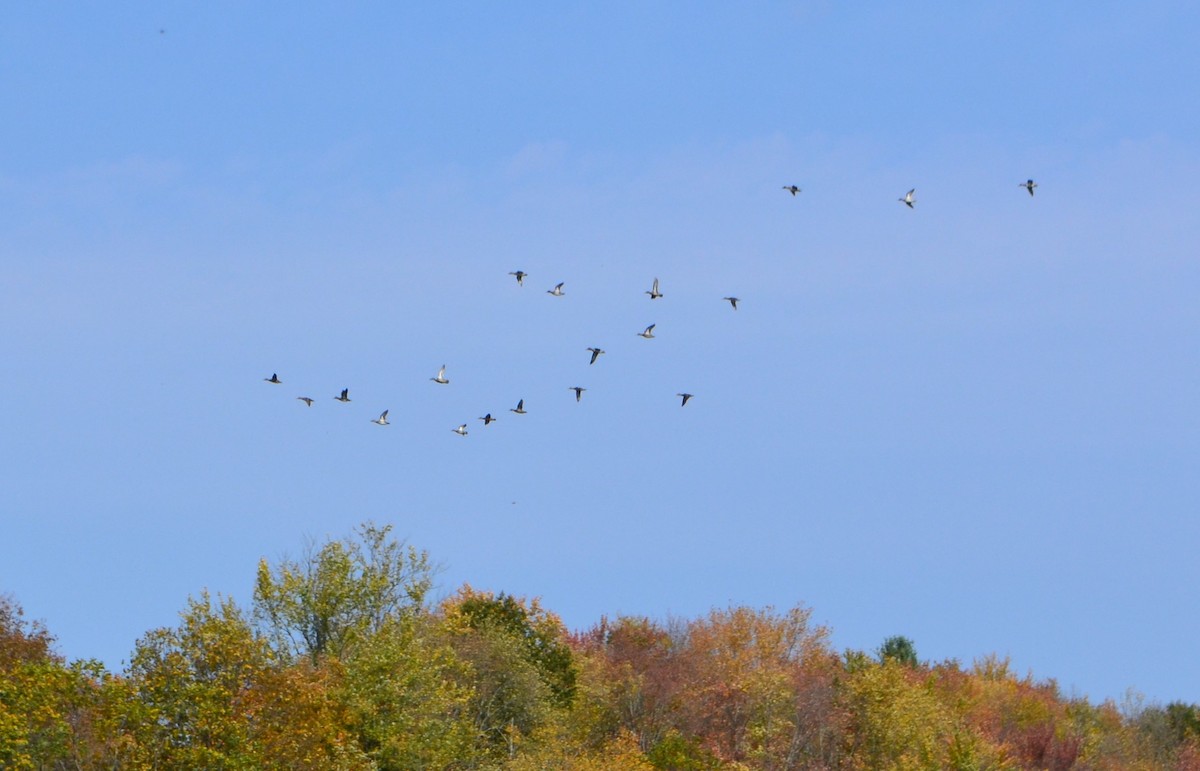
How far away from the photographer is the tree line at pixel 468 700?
5928 centimetres

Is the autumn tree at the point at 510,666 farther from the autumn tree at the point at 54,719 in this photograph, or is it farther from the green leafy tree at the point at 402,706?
the autumn tree at the point at 54,719

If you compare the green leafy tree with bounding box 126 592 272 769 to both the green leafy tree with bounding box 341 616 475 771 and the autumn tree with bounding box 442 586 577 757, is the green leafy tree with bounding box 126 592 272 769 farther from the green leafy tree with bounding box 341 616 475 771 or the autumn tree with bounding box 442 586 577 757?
the autumn tree with bounding box 442 586 577 757

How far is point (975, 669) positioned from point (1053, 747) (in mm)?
40594

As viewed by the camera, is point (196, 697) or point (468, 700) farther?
point (468, 700)

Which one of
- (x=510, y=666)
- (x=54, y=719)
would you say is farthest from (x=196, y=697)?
(x=510, y=666)

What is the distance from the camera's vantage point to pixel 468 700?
273 feet

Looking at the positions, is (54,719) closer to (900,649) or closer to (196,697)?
(196,697)

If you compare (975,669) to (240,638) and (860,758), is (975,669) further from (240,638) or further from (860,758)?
(240,638)

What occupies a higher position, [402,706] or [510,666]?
[510,666]

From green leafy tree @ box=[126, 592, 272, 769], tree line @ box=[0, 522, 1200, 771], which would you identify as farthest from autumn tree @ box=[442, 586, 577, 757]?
green leafy tree @ box=[126, 592, 272, 769]

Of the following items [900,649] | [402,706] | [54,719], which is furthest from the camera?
[900,649]

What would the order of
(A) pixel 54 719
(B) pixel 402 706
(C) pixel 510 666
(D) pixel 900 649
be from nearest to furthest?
(A) pixel 54 719 → (B) pixel 402 706 → (C) pixel 510 666 → (D) pixel 900 649

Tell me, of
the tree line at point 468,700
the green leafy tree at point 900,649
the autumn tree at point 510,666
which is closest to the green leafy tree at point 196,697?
the tree line at point 468,700

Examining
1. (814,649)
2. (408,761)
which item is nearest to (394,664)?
(408,761)
